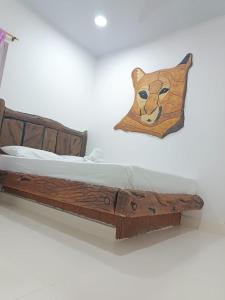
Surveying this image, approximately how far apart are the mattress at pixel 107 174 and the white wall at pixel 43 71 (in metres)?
0.98

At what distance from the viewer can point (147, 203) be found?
1.58 m

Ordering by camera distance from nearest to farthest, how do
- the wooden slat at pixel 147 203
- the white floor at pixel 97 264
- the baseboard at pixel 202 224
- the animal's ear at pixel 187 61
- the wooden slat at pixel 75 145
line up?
the white floor at pixel 97 264 → the wooden slat at pixel 147 203 → the baseboard at pixel 202 224 → the animal's ear at pixel 187 61 → the wooden slat at pixel 75 145

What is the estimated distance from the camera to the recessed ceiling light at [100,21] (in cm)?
308

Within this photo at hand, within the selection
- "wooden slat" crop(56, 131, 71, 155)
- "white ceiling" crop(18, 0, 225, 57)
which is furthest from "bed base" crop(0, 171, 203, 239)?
"white ceiling" crop(18, 0, 225, 57)

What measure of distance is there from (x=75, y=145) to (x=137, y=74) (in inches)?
A: 53.0

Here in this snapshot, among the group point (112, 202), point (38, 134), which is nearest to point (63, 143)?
point (38, 134)

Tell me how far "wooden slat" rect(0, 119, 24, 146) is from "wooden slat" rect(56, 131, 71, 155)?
545 millimetres

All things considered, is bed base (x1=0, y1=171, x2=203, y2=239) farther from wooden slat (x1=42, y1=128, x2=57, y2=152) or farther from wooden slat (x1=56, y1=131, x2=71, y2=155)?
wooden slat (x1=56, y1=131, x2=71, y2=155)

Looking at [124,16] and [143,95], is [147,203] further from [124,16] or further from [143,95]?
[124,16]

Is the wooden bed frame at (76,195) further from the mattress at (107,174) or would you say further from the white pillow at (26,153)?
the white pillow at (26,153)

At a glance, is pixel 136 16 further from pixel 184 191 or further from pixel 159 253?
pixel 159 253

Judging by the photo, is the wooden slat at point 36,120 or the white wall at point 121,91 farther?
the wooden slat at point 36,120

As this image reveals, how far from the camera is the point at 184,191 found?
2.41 meters

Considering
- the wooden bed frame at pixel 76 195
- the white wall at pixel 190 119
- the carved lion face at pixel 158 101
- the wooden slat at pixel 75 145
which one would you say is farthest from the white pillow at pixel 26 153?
the carved lion face at pixel 158 101
